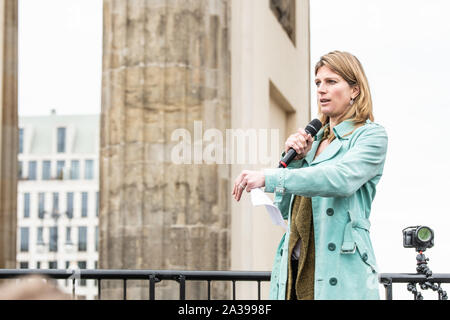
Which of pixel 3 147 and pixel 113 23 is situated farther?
pixel 3 147

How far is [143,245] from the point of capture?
10281 mm

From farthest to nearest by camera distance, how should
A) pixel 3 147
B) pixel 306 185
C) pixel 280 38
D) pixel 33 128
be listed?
pixel 33 128 → pixel 280 38 → pixel 3 147 → pixel 306 185

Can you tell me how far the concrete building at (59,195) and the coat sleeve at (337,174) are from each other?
8089 centimetres

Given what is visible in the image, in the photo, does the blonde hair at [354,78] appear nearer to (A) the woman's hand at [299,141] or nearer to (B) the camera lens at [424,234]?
(A) the woman's hand at [299,141]

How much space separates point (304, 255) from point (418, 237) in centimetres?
139

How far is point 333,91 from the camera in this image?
312cm

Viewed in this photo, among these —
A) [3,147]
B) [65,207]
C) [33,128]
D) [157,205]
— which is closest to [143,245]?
[157,205]

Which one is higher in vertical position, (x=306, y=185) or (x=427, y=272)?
(x=306, y=185)

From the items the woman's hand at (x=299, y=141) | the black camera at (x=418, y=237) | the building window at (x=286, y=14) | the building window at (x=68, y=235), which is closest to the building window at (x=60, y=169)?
the building window at (x=68, y=235)

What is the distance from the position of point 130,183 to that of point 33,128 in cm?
8577

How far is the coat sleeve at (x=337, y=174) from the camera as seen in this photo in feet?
9.59

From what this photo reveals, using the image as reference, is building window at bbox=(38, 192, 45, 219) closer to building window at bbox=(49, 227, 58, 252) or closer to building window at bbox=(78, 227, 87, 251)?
building window at bbox=(49, 227, 58, 252)

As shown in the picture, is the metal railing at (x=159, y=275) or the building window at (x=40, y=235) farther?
the building window at (x=40, y=235)
